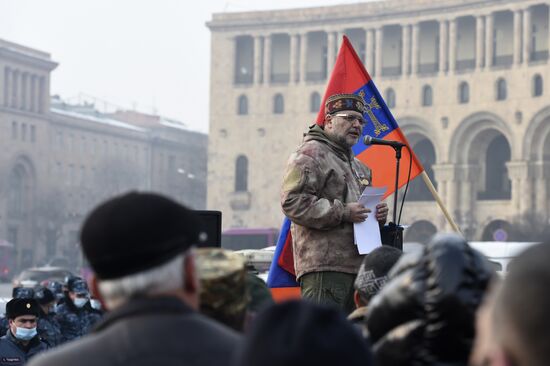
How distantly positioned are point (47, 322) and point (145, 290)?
9248mm

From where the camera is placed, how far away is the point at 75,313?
13695mm

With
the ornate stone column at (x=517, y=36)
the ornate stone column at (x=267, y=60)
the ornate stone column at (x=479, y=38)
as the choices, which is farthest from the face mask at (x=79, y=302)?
the ornate stone column at (x=267, y=60)

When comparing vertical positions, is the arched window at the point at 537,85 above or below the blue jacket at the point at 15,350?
above

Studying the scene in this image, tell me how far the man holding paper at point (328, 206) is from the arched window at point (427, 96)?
72.7m

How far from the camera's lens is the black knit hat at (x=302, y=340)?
2447mm

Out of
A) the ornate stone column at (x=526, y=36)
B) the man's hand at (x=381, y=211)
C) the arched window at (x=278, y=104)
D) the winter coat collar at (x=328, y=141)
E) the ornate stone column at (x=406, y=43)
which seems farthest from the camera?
the arched window at (x=278, y=104)

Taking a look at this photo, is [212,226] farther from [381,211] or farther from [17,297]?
[17,297]

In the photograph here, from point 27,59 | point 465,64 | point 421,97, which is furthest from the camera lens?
point 27,59

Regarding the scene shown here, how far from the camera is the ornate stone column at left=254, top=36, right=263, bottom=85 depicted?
8688 centimetres

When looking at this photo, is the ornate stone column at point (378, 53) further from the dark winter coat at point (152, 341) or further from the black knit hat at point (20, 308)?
the dark winter coat at point (152, 341)

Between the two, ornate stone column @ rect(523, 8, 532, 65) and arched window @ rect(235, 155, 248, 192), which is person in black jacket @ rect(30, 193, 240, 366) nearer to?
ornate stone column @ rect(523, 8, 532, 65)

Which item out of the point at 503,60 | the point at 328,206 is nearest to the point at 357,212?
the point at 328,206

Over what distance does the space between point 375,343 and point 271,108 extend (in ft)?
272

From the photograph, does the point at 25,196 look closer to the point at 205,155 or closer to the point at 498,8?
the point at 205,155
